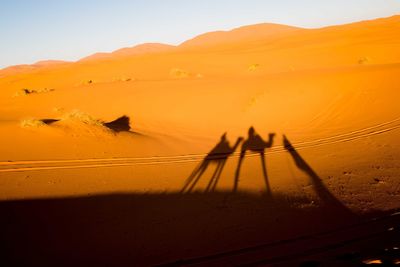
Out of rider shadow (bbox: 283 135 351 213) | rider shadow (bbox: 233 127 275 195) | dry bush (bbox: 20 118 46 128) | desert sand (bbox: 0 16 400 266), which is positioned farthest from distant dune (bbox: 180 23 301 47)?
rider shadow (bbox: 283 135 351 213)

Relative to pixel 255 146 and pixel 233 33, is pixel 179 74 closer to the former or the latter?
pixel 255 146

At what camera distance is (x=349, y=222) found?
497 centimetres

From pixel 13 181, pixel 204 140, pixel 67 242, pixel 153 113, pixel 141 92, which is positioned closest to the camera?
pixel 67 242

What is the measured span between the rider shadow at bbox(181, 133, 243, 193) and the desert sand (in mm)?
44

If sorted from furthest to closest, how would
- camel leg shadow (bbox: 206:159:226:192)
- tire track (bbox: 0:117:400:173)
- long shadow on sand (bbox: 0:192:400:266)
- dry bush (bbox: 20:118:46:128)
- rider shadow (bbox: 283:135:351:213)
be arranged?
dry bush (bbox: 20:118:46:128) → tire track (bbox: 0:117:400:173) → camel leg shadow (bbox: 206:159:226:192) → rider shadow (bbox: 283:135:351:213) → long shadow on sand (bbox: 0:192:400:266)

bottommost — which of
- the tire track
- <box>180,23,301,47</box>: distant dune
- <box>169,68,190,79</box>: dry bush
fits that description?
the tire track

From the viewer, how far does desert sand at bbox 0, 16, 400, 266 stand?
463 centimetres

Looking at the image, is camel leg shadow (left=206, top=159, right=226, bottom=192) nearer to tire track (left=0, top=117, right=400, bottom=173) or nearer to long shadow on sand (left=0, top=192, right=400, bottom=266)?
long shadow on sand (left=0, top=192, right=400, bottom=266)

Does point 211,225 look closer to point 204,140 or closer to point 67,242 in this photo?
point 67,242

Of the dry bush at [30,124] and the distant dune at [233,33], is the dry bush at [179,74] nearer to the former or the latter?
the dry bush at [30,124]

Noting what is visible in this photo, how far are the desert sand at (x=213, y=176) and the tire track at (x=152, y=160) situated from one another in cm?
5

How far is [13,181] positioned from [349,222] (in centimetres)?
649

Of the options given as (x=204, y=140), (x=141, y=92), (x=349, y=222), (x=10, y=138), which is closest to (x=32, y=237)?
(x=349, y=222)

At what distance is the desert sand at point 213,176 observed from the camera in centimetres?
463
